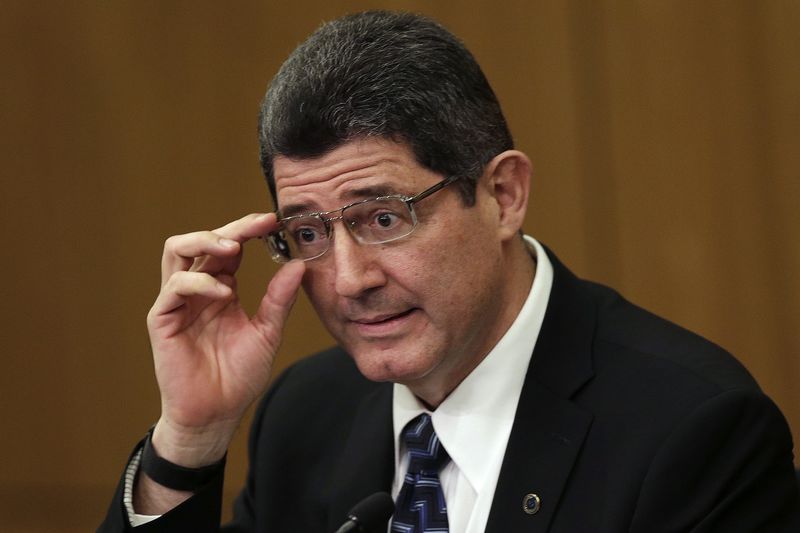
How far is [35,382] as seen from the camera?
3814 millimetres

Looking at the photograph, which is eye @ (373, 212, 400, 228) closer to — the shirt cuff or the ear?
the ear

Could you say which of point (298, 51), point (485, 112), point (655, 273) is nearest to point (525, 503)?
point (485, 112)

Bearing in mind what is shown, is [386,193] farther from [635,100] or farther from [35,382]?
[35,382]

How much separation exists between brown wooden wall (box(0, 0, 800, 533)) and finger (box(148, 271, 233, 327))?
4.92 feet

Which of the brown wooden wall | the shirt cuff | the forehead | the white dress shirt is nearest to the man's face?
the forehead

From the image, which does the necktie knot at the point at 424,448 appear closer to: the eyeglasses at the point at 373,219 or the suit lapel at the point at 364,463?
the suit lapel at the point at 364,463

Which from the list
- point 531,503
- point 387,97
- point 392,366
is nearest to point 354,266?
point 392,366

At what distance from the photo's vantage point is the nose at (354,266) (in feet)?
6.38

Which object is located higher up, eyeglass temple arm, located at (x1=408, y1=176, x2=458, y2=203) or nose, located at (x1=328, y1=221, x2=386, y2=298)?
eyeglass temple arm, located at (x1=408, y1=176, x2=458, y2=203)

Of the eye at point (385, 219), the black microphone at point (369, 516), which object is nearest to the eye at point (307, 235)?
the eye at point (385, 219)

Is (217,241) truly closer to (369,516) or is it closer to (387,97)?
(387,97)

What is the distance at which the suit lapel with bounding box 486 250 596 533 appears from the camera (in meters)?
1.93

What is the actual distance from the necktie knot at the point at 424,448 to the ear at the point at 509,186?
41 cm

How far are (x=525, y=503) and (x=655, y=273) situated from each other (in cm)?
149
